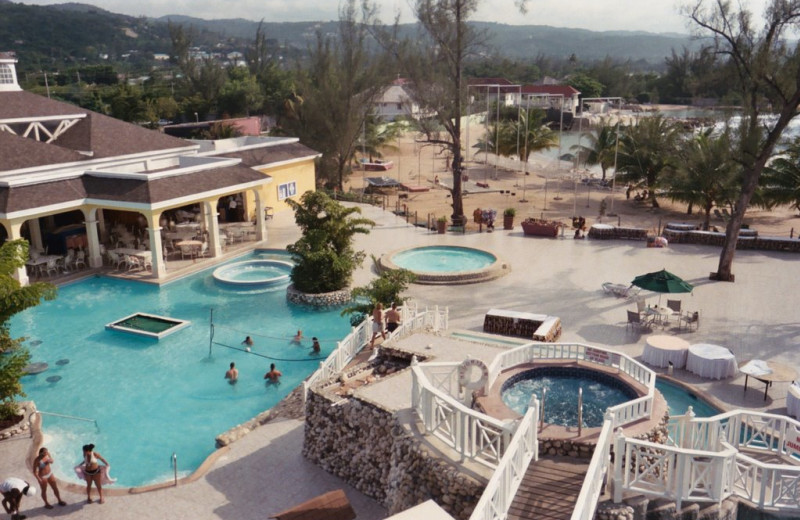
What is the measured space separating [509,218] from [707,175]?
8.65 metres

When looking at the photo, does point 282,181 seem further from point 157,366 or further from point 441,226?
point 157,366

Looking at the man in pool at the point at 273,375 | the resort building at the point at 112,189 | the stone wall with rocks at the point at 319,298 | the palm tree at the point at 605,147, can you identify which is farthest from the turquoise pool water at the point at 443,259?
the palm tree at the point at 605,147

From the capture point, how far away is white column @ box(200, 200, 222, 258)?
80.2 feet

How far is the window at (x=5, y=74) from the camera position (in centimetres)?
2802

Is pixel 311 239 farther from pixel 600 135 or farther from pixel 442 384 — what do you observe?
pixel 600 135

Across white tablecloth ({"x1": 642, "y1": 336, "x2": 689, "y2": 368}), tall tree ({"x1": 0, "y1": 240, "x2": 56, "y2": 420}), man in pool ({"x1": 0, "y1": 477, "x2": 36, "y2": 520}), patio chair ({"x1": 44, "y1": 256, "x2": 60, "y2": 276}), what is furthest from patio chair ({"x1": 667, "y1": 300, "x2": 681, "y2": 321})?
patio chair ({"x1": 44, "y1": 256, "x2": 60, "y2": 276})

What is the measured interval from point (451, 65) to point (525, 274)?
11.5m

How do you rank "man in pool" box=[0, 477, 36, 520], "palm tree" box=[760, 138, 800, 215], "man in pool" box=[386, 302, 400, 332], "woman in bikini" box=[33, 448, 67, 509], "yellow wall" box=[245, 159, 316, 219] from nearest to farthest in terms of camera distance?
"man in pool" box=[0, 477, 36, 520], "woman in bikini" box=[33, 448, 67, 509], "man in pool" box=[386, 302, 400, 332], "palm tree" box=[760, 138, 800, 215], "yellow wall" box=[245, 159, 316, 219]

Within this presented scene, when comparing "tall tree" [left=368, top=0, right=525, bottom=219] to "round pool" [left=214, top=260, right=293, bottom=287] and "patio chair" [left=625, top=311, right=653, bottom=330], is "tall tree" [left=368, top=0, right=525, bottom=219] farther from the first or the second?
"patio chair" [left=625, top=311, right=653, bottom=330]

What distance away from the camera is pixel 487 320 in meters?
17.7

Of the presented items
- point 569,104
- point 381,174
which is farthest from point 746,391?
point 569,104

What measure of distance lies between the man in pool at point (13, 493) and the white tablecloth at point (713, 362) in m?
13.3

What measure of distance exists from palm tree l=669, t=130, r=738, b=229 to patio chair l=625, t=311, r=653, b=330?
1256cm

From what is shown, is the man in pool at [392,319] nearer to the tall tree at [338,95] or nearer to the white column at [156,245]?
the white column at [156,245]
